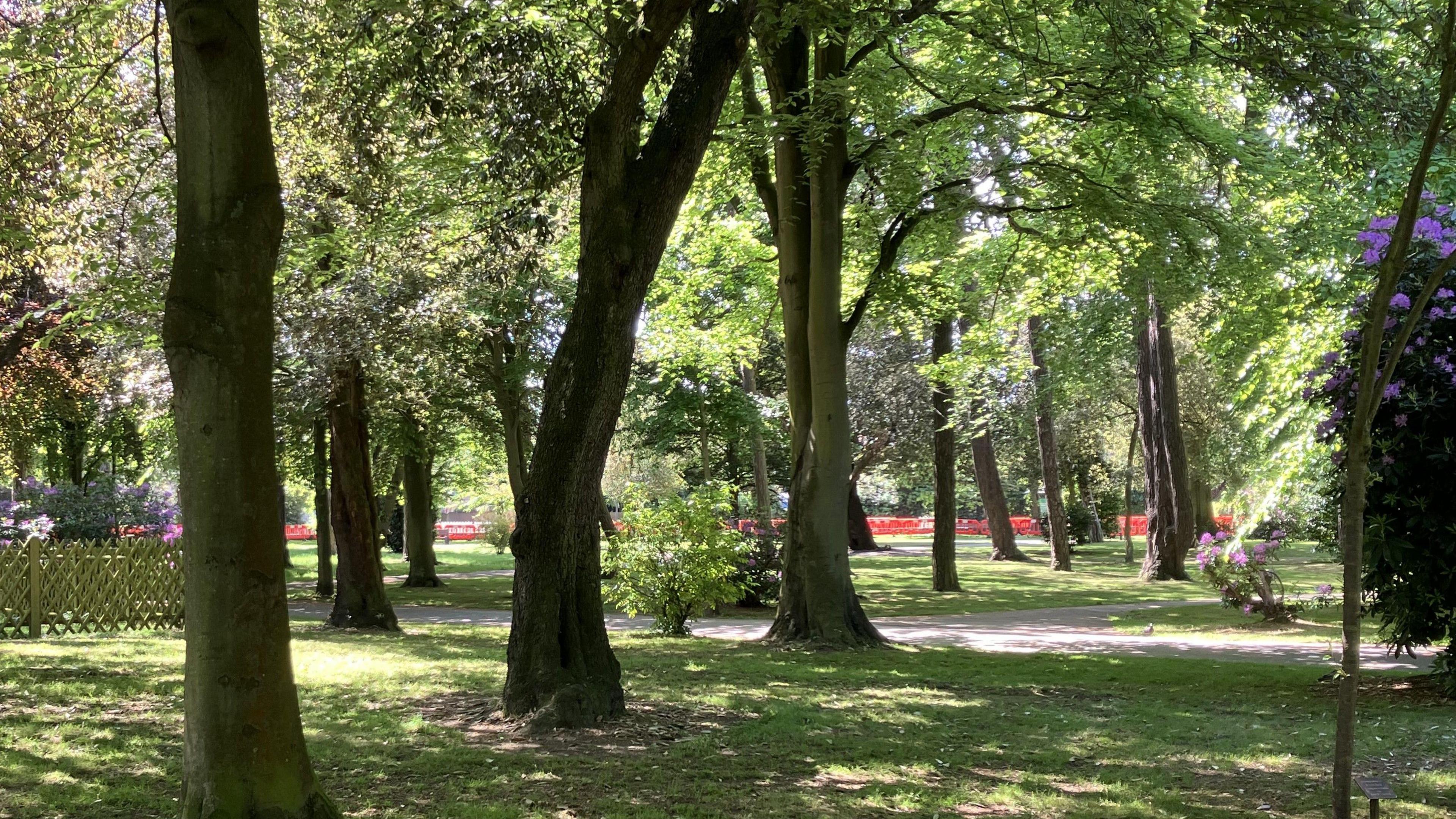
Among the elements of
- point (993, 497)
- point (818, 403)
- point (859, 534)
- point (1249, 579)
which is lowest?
point (859, 534)

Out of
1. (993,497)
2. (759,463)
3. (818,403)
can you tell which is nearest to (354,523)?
(818,403)

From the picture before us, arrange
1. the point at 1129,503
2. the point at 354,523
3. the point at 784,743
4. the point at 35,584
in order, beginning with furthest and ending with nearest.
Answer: the point at 1129,503, the point at 354,523, the point at 35,584, the point at 784,743

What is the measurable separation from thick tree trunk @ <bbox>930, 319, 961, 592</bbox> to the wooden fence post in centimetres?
1674

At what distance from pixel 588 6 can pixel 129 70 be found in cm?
557

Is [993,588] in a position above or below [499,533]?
below

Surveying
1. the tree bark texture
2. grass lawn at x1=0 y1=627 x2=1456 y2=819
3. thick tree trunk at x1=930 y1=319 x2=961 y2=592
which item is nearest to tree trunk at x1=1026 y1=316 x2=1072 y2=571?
the tree bark texture

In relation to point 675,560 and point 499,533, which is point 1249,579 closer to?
point 675,560

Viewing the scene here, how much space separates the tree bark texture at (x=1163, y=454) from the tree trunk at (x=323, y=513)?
18.9m

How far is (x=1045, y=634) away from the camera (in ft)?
51.6

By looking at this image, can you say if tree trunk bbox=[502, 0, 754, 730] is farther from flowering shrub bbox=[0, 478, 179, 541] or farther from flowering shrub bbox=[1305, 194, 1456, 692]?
flowering shrub bbox=[0, 478, 179, 541]

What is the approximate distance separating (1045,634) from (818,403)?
17.3 feet

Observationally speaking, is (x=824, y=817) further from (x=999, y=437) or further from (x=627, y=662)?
(x=999, y=437)

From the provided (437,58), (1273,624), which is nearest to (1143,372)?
(1273,624)

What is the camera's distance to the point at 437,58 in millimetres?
8383
